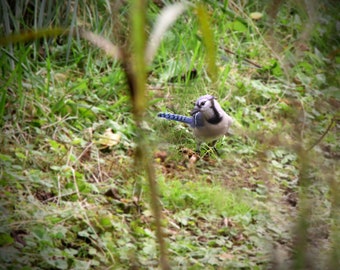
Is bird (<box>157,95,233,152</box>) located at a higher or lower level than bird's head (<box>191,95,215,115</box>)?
lower

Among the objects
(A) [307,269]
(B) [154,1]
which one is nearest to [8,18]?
(B) [154,1]

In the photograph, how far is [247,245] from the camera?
124 inches

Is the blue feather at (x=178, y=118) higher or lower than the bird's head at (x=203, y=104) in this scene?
lower

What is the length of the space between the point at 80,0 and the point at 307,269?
3678mm

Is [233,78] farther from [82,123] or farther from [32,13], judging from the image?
[32,13]

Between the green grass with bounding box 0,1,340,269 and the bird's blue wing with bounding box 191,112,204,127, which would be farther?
the green grass with bounding box 0,1,340,269

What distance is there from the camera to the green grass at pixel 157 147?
1357 millimetres

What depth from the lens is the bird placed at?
4.09 ft

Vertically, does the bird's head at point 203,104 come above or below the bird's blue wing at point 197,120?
above

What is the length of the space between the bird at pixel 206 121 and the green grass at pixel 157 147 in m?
0.02

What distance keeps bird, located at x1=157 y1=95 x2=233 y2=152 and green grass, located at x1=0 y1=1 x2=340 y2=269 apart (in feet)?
0.06

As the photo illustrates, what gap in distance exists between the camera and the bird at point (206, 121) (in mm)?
1246

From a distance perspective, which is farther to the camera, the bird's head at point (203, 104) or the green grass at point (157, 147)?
the green grass at point (157, 147)

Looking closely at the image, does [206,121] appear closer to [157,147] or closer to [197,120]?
[197,120]
